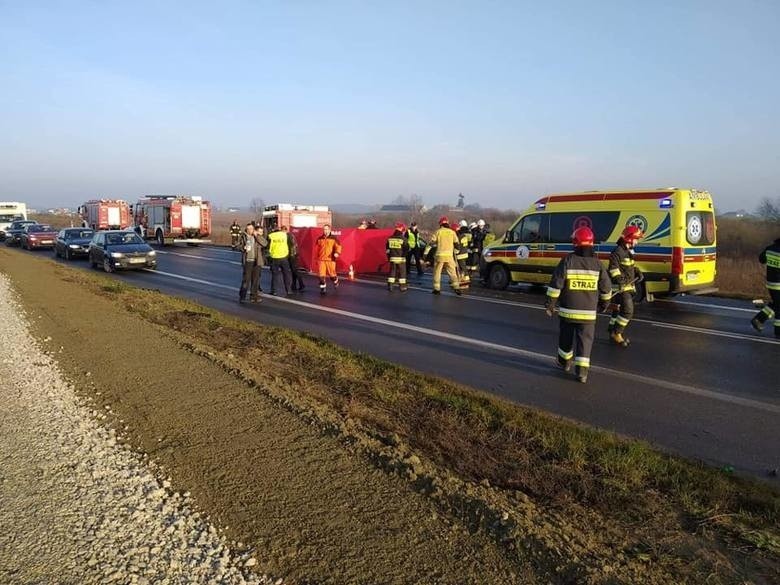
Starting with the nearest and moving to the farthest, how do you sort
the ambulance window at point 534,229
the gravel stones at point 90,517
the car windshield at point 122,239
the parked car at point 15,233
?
the gravel stones at point 90,517 < the ambulance window at point 534,229 < the car windshield at point 122,239 < the parked car at point 15,233

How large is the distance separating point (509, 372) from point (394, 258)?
26.8ft

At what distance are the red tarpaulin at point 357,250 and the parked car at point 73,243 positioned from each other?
501 inches

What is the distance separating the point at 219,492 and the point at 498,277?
1317 cm

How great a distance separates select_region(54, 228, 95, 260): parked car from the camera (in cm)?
2725

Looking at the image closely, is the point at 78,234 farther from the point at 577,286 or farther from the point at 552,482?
the point at 552,482

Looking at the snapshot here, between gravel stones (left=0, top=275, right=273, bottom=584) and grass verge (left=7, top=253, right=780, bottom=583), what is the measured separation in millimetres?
1362

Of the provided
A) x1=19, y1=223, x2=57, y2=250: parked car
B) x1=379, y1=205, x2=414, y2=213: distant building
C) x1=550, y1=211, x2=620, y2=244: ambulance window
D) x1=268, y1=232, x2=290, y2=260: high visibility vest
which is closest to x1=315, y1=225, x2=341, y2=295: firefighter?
x1=268, y1=232, x2=290, y2=260: high visibility vest

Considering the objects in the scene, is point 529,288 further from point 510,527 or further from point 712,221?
point 510,527

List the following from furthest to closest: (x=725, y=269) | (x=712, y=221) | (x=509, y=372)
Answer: (x=725, y=269) → (x=712, y=221) → (x=509, y=372)

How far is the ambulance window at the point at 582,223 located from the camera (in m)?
13.5

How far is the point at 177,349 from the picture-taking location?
7.88 metres

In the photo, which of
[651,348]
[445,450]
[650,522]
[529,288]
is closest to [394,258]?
[529,288]

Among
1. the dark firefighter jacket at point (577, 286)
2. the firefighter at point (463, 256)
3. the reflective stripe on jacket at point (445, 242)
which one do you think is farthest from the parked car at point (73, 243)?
the dark firefighter jacket at point (577, 286)

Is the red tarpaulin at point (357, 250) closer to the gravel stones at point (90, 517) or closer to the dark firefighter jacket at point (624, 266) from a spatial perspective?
the dark firefighter jacket at point (624, 266)
